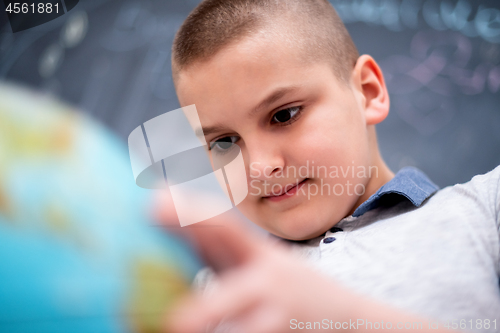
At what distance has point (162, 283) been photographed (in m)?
0.34

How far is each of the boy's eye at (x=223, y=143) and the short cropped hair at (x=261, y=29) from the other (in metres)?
0.10

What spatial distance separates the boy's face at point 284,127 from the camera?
14.9 inches

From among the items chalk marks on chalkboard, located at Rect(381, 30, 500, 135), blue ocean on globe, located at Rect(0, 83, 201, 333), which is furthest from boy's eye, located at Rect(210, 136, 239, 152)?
chalk marks on chalkboard, located at Rect(381, 30, 500, 135)

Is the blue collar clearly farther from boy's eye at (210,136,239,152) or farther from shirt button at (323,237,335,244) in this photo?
boy's eye at (210,136,239,152)

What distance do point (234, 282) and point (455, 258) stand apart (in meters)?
0.23

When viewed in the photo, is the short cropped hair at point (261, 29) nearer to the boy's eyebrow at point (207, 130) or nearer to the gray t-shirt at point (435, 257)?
the boy's eyebrow at point (207, 130)

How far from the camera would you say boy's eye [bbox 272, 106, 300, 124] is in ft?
1.29

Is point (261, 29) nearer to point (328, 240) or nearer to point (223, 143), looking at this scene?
point (223, 143)

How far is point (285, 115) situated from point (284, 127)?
0.05 feet

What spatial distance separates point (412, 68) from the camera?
66 centimetres

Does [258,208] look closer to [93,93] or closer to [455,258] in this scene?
[455,258]

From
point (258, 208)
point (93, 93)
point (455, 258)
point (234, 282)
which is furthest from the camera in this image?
point (93, 93)

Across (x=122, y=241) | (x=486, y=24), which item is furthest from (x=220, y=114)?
(x=486, y=24)

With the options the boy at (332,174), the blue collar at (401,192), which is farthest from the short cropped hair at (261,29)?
the blue collar at (401,192)
